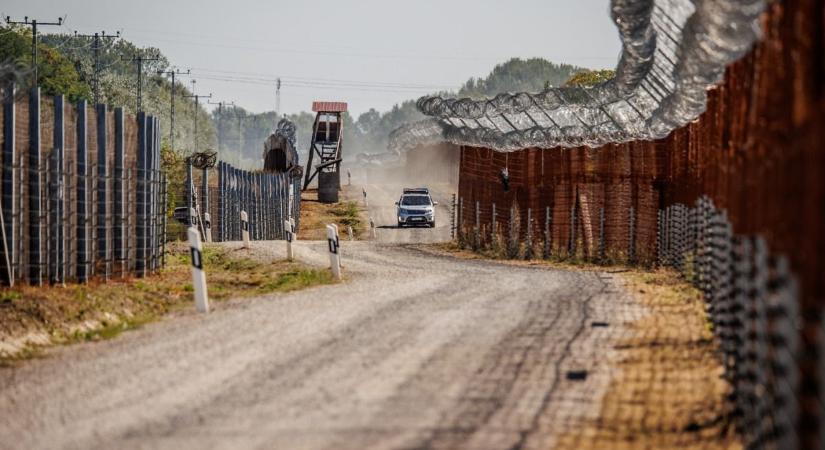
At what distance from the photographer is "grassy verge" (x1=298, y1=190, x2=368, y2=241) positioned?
59.6 metres

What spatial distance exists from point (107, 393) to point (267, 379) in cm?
142

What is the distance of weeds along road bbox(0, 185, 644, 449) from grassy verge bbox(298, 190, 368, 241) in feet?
128

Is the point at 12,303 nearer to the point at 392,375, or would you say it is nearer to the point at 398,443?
the point at 392,375

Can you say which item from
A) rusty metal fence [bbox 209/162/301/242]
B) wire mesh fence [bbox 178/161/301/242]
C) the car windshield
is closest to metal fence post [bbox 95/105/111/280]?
wire mesh fence [bbox 178/161/301/242]

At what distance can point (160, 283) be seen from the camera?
864 inches

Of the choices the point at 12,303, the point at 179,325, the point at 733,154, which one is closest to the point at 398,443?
the point at 733,154

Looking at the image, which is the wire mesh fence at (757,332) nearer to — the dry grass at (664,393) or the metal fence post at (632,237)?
the dry grass at (664,393)

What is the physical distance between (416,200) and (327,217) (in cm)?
748

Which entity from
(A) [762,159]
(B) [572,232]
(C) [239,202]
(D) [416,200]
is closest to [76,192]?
(A) [762,159]

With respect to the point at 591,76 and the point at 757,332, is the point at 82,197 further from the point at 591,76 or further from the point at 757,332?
the point at 591,76

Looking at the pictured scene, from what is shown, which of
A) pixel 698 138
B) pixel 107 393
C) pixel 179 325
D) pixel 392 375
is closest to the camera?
pixel 107 393

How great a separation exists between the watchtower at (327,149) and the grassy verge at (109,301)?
51331mm

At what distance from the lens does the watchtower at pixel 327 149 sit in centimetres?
7794

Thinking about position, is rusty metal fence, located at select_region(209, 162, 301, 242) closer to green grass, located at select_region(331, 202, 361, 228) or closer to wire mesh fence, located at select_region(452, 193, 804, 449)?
green grass, located at select_region(331, 202, 361, 228)
